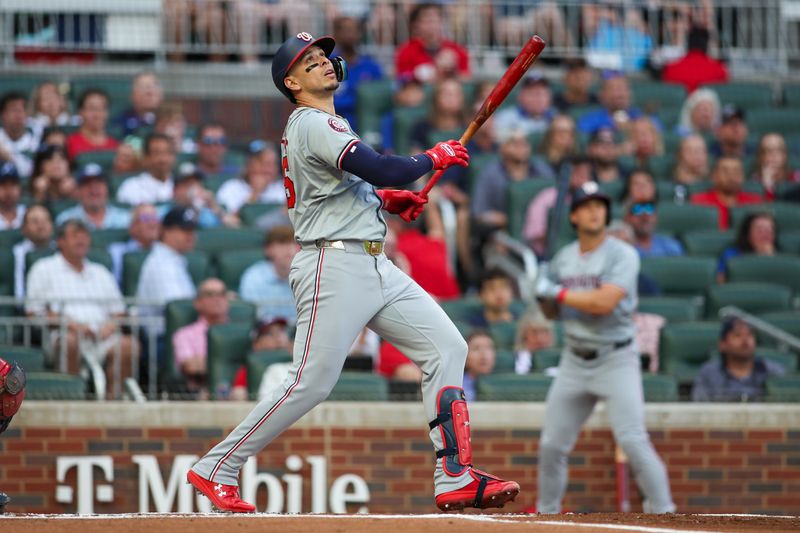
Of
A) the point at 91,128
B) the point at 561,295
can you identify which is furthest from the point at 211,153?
the point at 561,295

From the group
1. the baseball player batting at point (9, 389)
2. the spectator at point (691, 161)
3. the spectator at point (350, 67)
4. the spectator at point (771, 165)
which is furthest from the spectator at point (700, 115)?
the baseball player batting at point (9, 389)

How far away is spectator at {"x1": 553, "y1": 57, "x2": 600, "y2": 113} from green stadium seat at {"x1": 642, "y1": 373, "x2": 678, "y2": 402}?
4431 mm

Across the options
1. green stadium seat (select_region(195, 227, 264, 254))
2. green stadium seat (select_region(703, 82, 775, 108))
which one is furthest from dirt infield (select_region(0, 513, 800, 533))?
green stadium seat (select_region(703, 82, 775, 108))

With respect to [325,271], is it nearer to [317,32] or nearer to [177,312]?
[177,312]

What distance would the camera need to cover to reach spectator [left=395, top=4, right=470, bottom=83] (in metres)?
12.9

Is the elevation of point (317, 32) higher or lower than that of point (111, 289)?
higher

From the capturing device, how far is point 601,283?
7.93 meters

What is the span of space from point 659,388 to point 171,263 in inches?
138

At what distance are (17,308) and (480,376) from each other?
3087 mm

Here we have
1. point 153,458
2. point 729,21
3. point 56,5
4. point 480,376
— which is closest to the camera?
point 153,458

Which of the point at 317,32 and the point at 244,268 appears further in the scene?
the point at 317,32

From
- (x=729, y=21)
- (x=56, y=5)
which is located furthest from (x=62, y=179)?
(x=729, y=21)

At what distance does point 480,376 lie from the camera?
8.88 metres

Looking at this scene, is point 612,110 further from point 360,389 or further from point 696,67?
point 360,389
